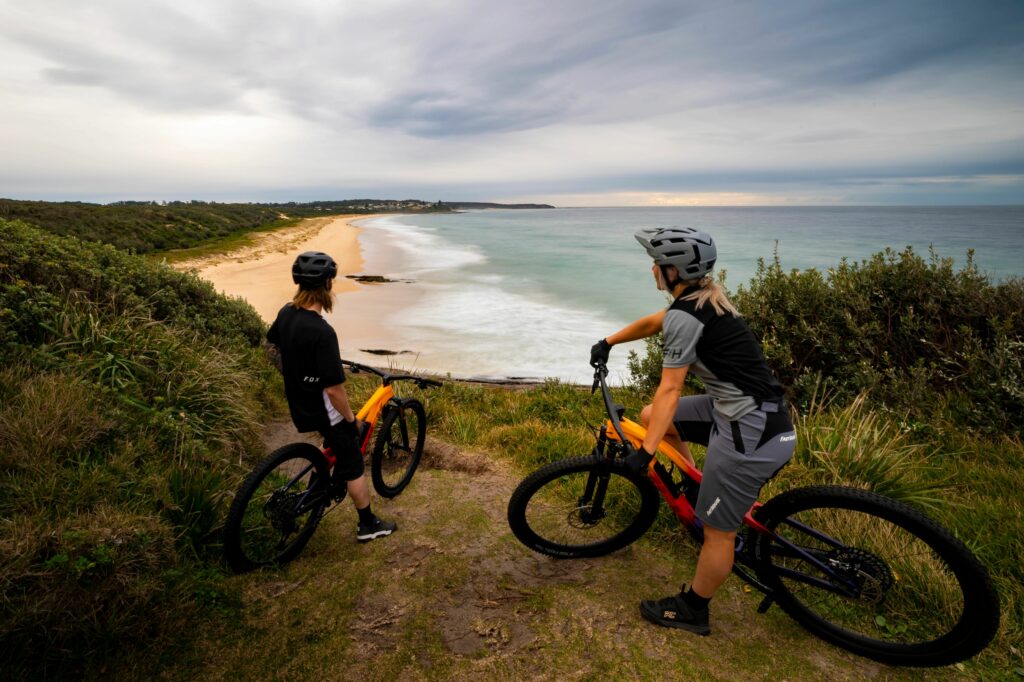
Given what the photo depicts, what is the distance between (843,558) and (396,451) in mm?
4385

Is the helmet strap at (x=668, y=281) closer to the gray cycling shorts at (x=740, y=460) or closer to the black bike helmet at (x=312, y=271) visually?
the gray cycling shorts at (x=740, y=460)

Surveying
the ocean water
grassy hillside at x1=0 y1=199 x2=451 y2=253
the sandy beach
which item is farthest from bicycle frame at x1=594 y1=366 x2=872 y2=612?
grassy hillside at x1=0 y1=199 x2=451 y2=253

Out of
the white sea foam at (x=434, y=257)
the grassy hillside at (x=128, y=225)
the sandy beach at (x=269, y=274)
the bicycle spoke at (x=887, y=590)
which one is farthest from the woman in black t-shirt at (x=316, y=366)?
the white sea foam at (x=434, y=257)

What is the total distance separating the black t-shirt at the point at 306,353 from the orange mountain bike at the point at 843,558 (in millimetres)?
1691

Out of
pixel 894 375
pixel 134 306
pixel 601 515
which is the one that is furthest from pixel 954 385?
pixel 134 306

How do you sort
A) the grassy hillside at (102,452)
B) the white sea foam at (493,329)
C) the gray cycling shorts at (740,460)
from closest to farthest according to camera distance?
the grassy hillside at (102,452) < the gray cycling shorts at (740,460) < the white sea foam at (493,329)

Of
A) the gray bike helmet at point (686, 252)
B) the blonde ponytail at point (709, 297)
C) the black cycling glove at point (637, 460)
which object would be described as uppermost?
the gray bike helmet at point (686, 252)

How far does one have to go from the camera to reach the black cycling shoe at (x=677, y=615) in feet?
10.4

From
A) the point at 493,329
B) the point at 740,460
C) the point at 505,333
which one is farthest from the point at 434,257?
the point at 740,460

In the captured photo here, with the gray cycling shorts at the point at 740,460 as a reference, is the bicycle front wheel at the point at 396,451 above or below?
below

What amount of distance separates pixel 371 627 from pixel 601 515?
1866 millimetres

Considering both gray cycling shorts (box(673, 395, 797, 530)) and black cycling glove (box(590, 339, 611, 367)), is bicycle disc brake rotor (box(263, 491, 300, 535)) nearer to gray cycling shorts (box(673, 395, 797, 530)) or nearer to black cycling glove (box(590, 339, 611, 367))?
black cycling glove (box(590, 339, 611, 367))

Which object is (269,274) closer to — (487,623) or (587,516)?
(587,516)

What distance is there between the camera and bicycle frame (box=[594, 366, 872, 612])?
10.3 feet
